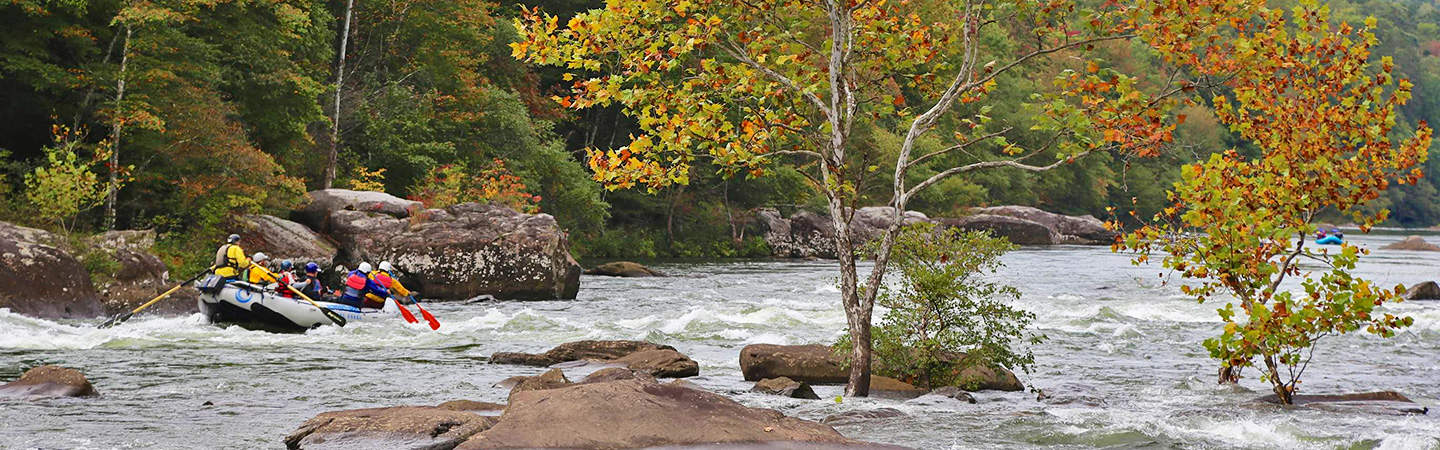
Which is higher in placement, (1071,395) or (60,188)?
(60,188)

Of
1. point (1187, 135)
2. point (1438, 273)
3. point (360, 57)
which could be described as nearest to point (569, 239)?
point (360, 57)

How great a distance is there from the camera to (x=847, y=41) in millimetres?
A: 11625

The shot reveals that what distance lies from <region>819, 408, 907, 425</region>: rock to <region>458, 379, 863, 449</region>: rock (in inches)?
54.9

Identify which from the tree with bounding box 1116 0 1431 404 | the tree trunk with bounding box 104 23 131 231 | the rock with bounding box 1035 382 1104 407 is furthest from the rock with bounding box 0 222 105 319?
the tree with bounding box 1116 0 1431 404

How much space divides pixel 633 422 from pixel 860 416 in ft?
9.49

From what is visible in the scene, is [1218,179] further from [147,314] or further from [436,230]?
[436,230]

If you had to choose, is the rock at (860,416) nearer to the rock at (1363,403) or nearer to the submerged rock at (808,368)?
the submerged rock at (808,368)

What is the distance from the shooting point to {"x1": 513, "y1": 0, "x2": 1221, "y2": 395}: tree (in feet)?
32.7

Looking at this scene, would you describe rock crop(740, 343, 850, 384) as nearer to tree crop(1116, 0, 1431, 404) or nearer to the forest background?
the forest background

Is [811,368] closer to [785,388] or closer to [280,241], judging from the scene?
[785,388]

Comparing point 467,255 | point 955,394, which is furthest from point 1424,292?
point 467,255

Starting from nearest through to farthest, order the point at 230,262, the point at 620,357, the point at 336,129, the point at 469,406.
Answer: the point at 469,406
the point at 620,357
the point at 230,262
the point at 336,129

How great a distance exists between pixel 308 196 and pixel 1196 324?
18252 mm

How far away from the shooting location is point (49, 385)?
11.1 metres
